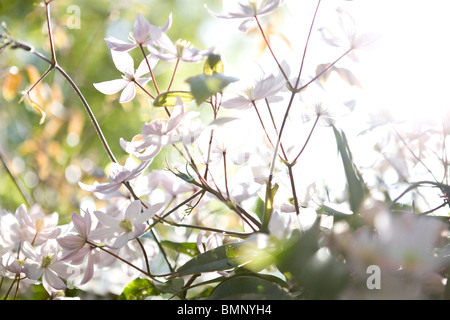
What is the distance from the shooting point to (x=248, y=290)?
24 cm

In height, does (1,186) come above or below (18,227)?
above

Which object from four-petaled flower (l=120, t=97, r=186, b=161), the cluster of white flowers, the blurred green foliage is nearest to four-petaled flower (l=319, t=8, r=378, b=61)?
the cluster of white flowers

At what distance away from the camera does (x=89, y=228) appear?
0.31 m

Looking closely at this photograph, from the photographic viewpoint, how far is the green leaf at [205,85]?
0.23 m

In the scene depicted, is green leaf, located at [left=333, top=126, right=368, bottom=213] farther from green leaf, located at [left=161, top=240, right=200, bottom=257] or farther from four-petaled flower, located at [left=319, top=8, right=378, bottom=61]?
green leaf, located at [left=161, top=240, right=200, bottom=257]

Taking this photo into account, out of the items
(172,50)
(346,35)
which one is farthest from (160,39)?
(346,35)

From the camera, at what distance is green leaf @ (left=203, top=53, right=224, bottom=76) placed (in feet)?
0.86

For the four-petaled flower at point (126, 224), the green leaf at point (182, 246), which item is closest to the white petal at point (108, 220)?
the four-petaled flower at point (126, 224)

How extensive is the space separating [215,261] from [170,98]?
0.34 feet

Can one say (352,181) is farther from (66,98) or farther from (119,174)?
(66,98)

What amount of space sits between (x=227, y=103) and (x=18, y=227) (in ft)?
0.70
